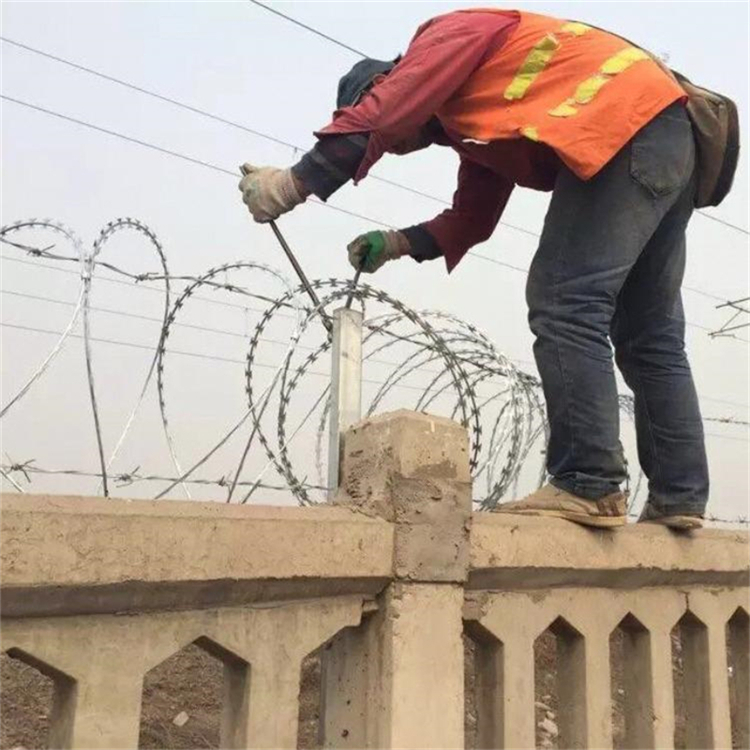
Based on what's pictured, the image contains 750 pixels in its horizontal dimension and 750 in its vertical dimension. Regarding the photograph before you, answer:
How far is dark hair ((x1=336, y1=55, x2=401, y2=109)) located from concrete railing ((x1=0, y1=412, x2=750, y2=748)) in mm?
1113

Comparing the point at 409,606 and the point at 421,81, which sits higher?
the point at 421,81

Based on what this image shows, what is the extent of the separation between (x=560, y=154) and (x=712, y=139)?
2.08ft

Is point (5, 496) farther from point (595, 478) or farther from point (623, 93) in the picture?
point (623, 93)

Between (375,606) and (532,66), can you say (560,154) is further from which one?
(375,606)

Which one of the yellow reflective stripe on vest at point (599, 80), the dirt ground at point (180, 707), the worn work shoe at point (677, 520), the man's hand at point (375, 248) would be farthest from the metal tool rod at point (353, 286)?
the dirt ground at point (180, 707)

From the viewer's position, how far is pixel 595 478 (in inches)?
108

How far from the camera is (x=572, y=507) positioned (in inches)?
109

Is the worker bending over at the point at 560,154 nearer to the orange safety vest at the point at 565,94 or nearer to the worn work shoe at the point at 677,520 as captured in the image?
the orange safety vest at the point at 565,94

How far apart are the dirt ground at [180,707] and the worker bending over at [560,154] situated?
3539mm

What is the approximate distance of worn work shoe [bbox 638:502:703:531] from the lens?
10.3ft

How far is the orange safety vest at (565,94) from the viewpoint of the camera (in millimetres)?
2701

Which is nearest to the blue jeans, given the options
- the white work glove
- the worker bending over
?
the worker bending over

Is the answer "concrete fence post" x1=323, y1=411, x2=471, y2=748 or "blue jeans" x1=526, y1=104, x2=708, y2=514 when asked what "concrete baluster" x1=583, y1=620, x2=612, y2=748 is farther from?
"concrete fence post" x1=323, y1=411, x2=471, y2=748

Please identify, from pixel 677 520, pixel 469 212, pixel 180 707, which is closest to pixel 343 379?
pixel 469 212
